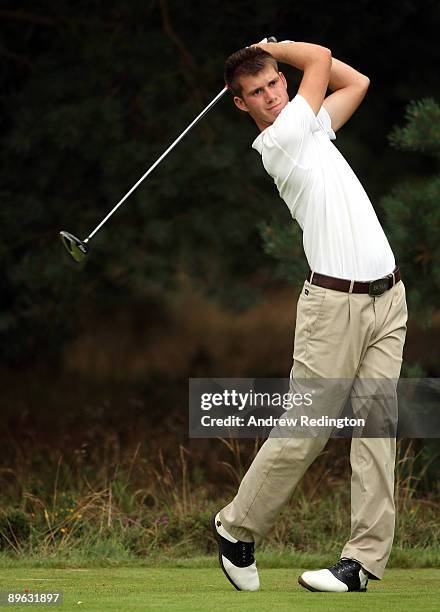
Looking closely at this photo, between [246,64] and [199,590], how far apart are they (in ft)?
6.45

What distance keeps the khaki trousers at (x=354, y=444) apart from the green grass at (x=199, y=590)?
23 centimetres

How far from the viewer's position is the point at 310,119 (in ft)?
16.1

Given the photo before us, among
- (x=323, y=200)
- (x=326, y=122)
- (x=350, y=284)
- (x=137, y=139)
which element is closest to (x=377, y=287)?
(x=350, y=284)

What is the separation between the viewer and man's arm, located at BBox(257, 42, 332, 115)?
4.96 meters

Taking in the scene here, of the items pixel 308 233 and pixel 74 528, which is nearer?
pixel 308 233

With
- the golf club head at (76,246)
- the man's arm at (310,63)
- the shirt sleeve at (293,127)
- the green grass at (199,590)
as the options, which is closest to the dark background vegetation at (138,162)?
the green grass at (199,590)

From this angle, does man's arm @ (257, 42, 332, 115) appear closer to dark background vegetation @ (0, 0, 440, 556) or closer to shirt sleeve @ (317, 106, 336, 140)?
shirt sleeve @ (317, 106, 336, 140)

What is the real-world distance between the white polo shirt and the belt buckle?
0.02 metres

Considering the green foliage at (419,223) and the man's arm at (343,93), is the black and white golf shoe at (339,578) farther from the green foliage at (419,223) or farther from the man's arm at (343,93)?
the green foliage at (419,223)

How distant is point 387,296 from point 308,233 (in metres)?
0.38

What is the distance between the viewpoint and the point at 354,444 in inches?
199

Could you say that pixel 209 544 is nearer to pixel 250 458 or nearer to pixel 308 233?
pixel 250 458

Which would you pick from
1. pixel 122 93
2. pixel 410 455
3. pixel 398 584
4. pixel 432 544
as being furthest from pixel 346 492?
A: pixel 122 93

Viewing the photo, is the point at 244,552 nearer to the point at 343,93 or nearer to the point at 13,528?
the point at 343,93
